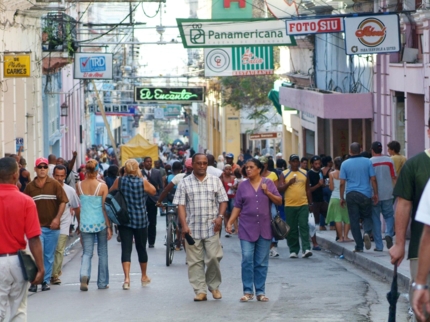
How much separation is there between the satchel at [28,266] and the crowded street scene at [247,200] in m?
0.02

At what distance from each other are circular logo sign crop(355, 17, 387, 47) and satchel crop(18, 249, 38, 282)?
12.8m

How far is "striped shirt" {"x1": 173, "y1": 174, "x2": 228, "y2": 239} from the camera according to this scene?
11258mm

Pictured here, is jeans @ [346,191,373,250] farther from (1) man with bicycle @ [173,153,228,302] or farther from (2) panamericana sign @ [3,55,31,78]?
(2) panamericana sign @ [3,55,31,78]

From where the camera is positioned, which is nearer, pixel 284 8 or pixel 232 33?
pixel 232 33

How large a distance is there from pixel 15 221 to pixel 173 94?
1403 inches

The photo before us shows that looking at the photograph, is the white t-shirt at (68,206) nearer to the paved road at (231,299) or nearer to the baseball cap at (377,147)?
the paved road at (231,299)

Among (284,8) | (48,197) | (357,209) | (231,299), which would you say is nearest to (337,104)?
(284,8)

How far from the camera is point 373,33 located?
1919cm

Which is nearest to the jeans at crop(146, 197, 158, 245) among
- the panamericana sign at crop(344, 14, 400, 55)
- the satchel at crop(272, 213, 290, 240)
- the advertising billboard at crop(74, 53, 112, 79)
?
the panamericana sign at crop(344, 14, 400, 55)

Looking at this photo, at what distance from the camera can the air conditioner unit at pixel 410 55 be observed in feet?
66.2

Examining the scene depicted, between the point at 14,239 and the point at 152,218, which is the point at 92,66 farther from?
the point at 14,239

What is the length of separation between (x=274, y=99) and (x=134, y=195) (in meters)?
26.3

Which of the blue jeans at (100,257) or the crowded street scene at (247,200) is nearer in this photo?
the crowded street scene at (247,200)

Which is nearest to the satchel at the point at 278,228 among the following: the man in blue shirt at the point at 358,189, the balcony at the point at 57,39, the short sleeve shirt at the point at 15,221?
the short sleeve shirt at the point at 15,221
